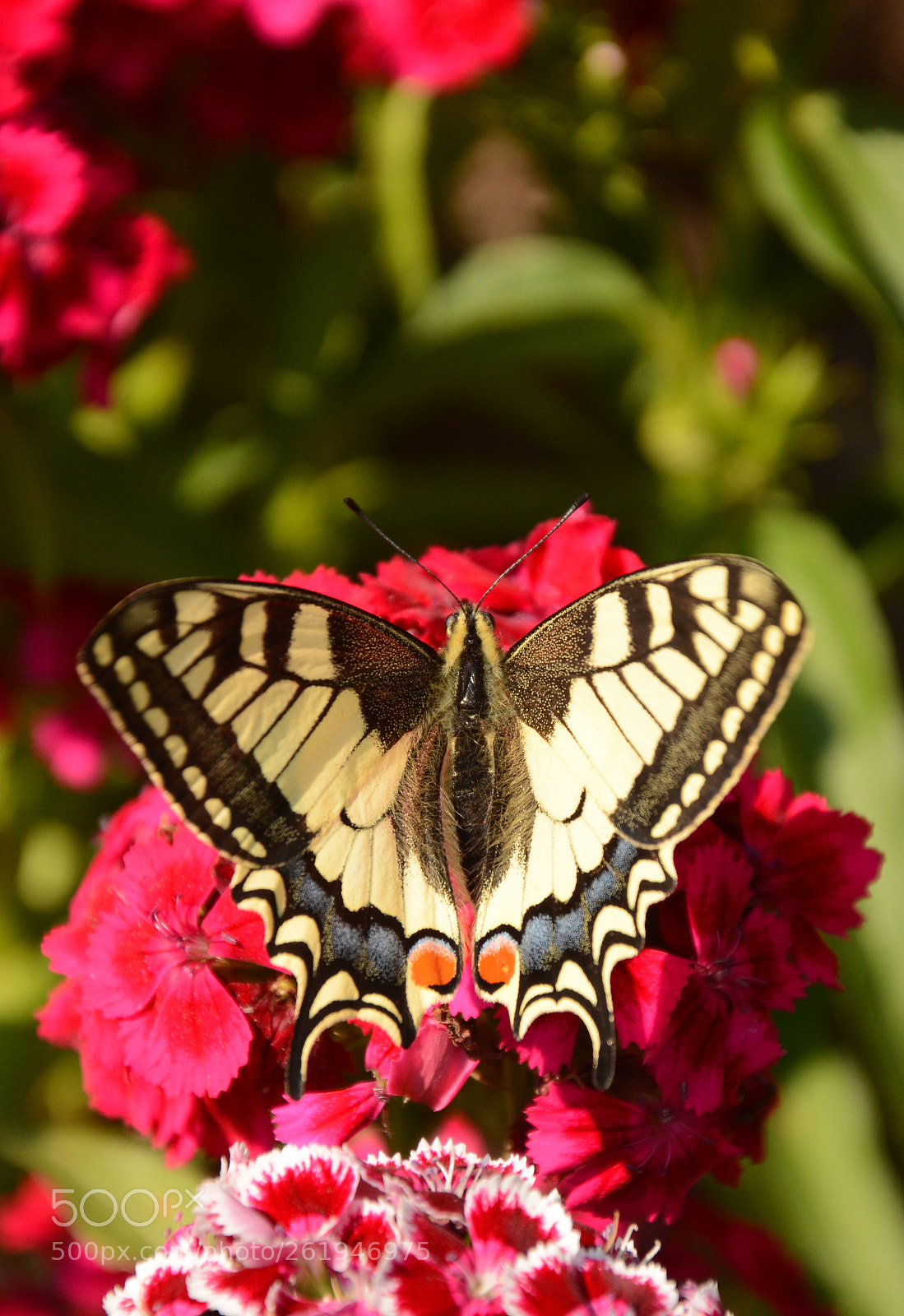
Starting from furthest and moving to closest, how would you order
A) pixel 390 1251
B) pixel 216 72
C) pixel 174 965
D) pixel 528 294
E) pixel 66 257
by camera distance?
pixel 528 294 < pixel 216 72 < pixel 66 257 < pixel 174 965 < pixel 390 1251

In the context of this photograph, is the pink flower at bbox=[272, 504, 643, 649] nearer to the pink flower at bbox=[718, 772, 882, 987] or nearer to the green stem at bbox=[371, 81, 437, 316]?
the pink flower at bbox=[718, 772, 882, 987]

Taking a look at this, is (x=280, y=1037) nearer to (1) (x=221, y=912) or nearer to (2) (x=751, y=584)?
(1) (x=221, y=912)

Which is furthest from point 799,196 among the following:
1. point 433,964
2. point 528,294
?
point 433,964

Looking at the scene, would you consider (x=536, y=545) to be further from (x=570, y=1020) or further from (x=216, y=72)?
(x=216, y=72)

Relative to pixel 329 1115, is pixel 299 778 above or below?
above

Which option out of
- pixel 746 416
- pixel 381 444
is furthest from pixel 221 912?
pixel 381 444

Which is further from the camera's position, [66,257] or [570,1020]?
[66,257]

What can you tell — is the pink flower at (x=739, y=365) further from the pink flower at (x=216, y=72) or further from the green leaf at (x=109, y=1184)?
the green leaf at (x=109, y=1184)
